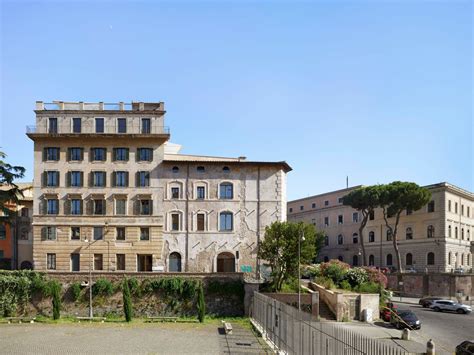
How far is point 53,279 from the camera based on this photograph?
4541 centimetres

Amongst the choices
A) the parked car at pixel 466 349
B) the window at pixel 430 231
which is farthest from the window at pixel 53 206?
the window at pixel 430 231

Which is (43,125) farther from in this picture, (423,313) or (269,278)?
(423,313)

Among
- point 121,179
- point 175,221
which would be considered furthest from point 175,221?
point 121,179

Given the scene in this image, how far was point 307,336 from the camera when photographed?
2088 cm

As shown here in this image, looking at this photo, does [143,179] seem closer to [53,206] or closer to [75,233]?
[75,233]

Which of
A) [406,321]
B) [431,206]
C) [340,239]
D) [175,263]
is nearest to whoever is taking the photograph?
[406,321]

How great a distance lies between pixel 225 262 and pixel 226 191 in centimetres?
724

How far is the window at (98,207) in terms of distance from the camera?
51781 millimetres

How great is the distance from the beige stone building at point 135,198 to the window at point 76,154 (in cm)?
10

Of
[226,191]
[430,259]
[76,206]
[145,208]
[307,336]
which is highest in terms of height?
[226,191]

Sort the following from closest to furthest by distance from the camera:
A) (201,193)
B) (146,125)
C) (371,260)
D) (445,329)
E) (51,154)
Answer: (445,329)
(51,154)
(146,125)
(201,193)
(371,260)

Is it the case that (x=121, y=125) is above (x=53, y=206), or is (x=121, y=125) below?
above

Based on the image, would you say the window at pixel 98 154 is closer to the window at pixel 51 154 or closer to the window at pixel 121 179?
the window at pixel 121 179

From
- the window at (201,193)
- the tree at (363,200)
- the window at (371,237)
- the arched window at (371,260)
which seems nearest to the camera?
the window at (201,193)
